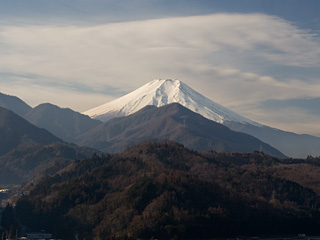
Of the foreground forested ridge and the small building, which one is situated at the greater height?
the foreground forested ridge

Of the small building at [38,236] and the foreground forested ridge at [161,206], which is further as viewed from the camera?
the small building at [38,236]

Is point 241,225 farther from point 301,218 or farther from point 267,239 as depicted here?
point 301,218

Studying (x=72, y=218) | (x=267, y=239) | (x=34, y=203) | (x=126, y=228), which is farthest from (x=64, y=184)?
(x=267, y=239)

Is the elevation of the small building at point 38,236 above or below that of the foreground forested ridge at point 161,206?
below

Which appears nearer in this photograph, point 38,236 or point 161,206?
point 161,206

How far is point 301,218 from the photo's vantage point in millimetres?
145750

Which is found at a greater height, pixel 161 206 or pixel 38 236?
pixel 161 206

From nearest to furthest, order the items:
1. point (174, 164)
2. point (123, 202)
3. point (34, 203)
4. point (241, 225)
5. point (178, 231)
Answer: point (178, 231) → point (241, 225) → point (123, 202) → point (34, 203) → point (174, 164)

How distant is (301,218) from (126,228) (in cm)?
3740

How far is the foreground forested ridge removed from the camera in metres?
129

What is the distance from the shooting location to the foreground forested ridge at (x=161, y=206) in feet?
423

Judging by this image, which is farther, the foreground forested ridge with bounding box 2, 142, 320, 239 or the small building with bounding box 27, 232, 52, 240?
the small building with bounding box 27, 232, 52, 240

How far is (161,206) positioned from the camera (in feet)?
441

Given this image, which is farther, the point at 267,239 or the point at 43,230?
the point at 43,230
